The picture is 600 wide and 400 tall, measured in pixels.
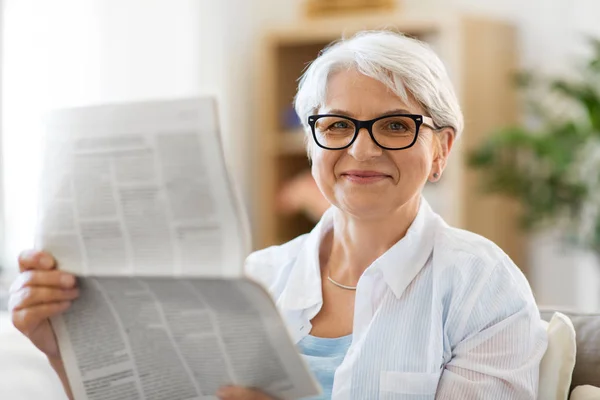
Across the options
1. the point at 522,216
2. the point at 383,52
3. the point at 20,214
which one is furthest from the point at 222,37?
the point at 383,52

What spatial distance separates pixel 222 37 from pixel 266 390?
309 centimetres

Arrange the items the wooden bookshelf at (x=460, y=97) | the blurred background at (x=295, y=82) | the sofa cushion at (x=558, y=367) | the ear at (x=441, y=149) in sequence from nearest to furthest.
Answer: the sofa cushion at (x=558, y=367) → the ear at (x=441, y=149) → the blurred background at (x=295, y=82) → the wooden bookshelf at (x=460, y=97)

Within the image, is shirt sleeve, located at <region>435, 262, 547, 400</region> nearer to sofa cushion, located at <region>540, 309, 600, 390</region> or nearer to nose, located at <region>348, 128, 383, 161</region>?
sofa cushion, located at <region>540, 309, 600, 390</region>

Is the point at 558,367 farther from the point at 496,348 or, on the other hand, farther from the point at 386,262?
the point at 386,262

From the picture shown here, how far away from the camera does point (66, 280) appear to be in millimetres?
1274

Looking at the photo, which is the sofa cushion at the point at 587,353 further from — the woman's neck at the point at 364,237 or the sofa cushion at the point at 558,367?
the woman's neck at the point at 364,237

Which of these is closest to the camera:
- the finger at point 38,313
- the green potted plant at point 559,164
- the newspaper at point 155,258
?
the newspaper at point 155,258

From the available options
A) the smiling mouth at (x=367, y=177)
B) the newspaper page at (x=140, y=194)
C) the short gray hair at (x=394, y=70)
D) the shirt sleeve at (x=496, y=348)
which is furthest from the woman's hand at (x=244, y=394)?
the short gray hair at (x=394, y=70)

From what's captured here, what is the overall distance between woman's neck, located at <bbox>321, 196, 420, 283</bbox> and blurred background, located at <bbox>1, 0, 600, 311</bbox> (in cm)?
169

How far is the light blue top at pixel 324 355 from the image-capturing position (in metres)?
1.46

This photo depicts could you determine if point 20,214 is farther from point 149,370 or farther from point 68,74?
point 149,370

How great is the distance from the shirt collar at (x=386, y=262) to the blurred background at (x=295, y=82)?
66.0 inches

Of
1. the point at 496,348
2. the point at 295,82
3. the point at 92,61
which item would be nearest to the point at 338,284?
the point at 496,348

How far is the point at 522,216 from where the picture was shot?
11.3 ft
